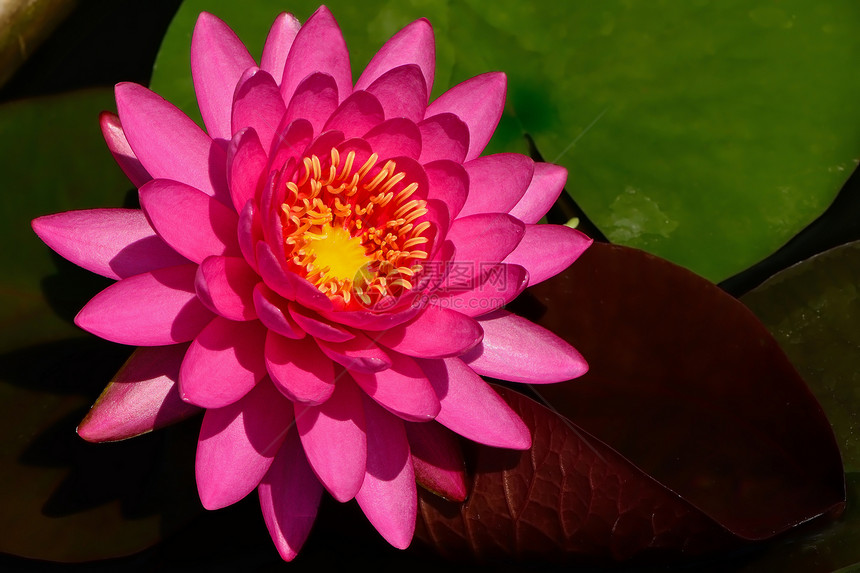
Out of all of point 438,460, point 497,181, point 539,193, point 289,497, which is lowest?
point 438,460

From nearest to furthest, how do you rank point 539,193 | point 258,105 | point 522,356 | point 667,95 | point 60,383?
point 258,105 < point 522,356 < point 539,193 < point 60,383 < point 667,95

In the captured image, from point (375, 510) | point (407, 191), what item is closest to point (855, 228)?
point (407, 191)

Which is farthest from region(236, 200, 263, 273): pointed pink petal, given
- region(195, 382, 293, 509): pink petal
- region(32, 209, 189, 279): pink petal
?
region(195, 382, 293, 509): pink petal

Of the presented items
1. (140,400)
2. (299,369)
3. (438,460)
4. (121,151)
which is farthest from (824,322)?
(121,151)

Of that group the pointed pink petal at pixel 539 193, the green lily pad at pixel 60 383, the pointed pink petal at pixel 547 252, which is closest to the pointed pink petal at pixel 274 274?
the pointed pink petal at pixel 547 252

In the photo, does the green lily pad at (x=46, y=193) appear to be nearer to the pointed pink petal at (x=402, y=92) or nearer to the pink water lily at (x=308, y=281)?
the pink water lily at (x=308, y=281)

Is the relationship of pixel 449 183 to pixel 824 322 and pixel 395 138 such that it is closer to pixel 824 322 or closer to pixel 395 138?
pixel 395 138
